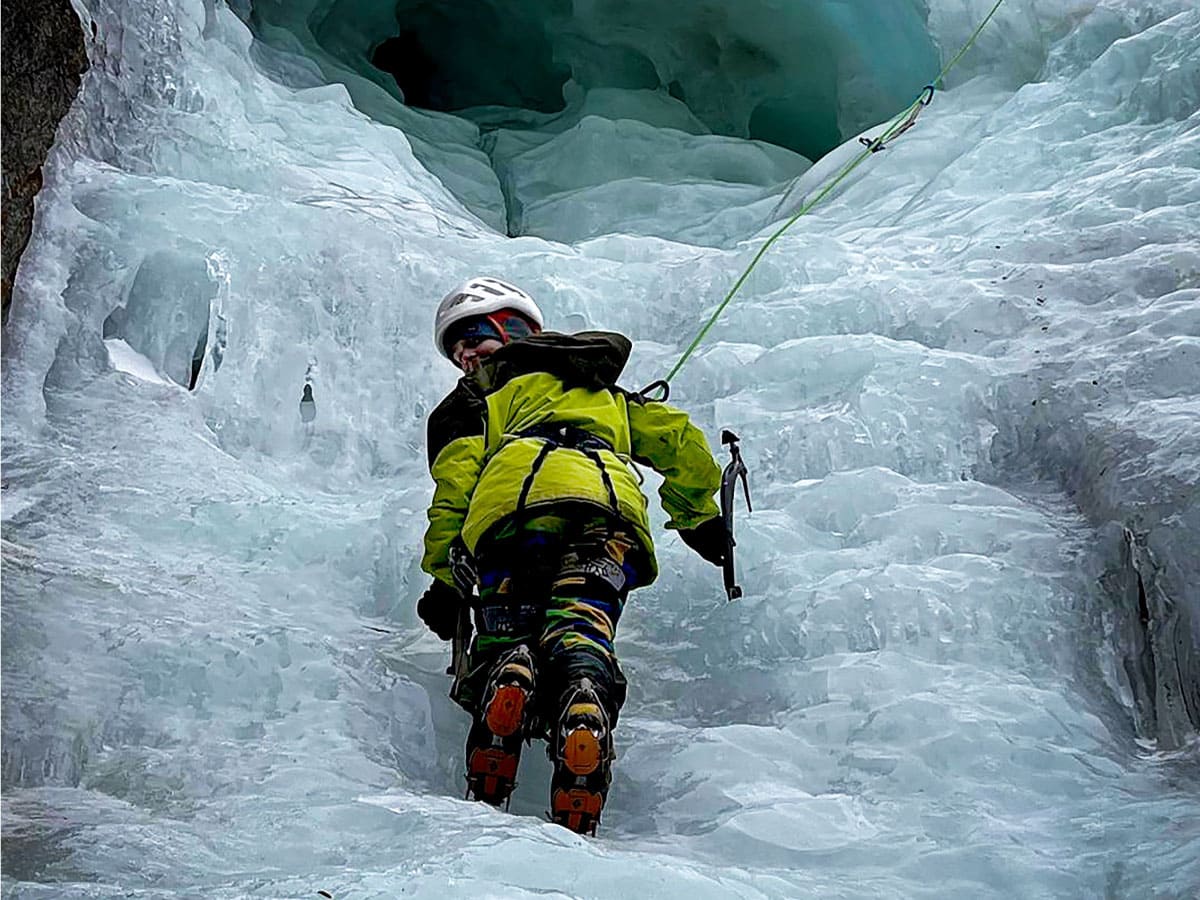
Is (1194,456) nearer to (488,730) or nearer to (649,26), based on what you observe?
(488,730)

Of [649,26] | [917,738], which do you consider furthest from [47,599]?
[649,26]

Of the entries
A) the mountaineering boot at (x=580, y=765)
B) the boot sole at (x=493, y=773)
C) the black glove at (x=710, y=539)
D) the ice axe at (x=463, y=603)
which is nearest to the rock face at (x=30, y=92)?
the ice axe at (x=463, y=603)

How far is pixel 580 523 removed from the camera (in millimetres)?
2223

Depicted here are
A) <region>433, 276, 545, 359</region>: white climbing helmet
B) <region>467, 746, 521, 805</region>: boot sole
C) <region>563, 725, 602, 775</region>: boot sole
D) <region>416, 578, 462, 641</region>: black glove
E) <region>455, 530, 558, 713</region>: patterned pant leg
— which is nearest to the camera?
<region>563, 725, 602, 775</region>: boot sole

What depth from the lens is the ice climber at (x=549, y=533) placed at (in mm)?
1980

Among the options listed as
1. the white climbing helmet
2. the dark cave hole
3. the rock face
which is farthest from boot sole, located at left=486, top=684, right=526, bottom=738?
the dark cave hole

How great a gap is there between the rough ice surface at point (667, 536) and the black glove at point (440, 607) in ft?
0.46

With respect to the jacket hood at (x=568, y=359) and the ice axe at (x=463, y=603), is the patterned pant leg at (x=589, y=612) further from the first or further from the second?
the jacket hood at (x=568, y=359)

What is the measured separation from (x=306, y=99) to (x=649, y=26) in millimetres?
2717

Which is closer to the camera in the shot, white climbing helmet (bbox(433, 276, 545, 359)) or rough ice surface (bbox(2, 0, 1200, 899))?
rough ice surface (bbox(2, 0, 1200, 899))

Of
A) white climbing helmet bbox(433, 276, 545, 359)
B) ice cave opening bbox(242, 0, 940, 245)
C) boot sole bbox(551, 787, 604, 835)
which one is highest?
ice cave opening bbox(242, 0, 940, 245)

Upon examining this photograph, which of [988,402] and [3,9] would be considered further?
[3,9]

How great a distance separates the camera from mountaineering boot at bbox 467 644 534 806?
77.4 inches

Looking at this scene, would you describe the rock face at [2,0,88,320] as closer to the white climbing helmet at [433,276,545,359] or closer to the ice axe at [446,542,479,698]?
the white climbing helmet at [433,276,545,359]
